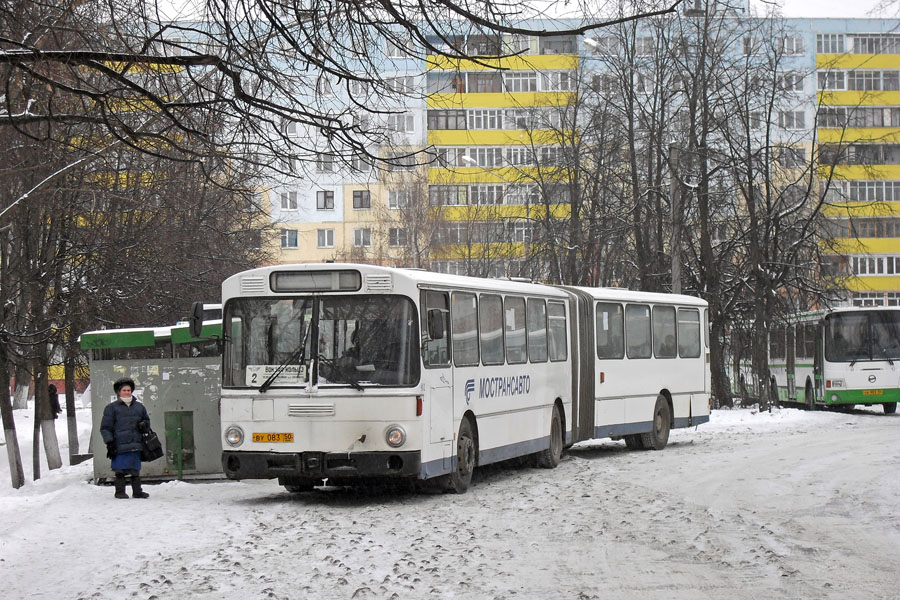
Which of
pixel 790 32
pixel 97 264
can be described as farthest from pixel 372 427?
pixel 790 32

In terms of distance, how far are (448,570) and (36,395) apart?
21987 millimetres

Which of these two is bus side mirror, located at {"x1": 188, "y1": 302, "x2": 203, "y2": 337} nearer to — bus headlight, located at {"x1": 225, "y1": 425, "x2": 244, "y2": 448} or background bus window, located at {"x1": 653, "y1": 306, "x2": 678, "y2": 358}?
bus headlight, located at {"x1": 225, "y1": 425, "x2": 244, "y2": 448}

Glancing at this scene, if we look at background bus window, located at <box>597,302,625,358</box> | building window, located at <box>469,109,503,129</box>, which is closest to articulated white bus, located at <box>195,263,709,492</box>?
background bus window, located at <box>597,302,625,358</box>

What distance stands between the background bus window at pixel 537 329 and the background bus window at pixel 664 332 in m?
4.87

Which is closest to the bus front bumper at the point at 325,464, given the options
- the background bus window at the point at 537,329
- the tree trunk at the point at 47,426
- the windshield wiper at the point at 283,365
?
the windshield wiper at the point at 283,365

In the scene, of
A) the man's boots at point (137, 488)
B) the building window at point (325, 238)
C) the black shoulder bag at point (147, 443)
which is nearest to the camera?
the man's boots at point (137, 488)

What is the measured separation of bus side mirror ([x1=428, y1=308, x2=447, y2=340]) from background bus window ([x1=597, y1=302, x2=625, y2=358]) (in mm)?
7659

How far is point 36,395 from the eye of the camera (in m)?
30.0

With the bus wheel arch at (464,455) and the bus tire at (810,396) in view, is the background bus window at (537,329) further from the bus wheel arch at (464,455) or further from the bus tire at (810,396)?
the bus tire at (810,396)

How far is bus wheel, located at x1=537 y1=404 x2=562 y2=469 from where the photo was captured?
20.2 meters

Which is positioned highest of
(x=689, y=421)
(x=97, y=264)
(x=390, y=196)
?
(x=390, y=196)

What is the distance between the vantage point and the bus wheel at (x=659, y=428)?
2445 cm

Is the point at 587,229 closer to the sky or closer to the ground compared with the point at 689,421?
closer to the sky

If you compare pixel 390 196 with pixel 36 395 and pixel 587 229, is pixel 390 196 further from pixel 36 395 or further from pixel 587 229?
pixel 36 395
